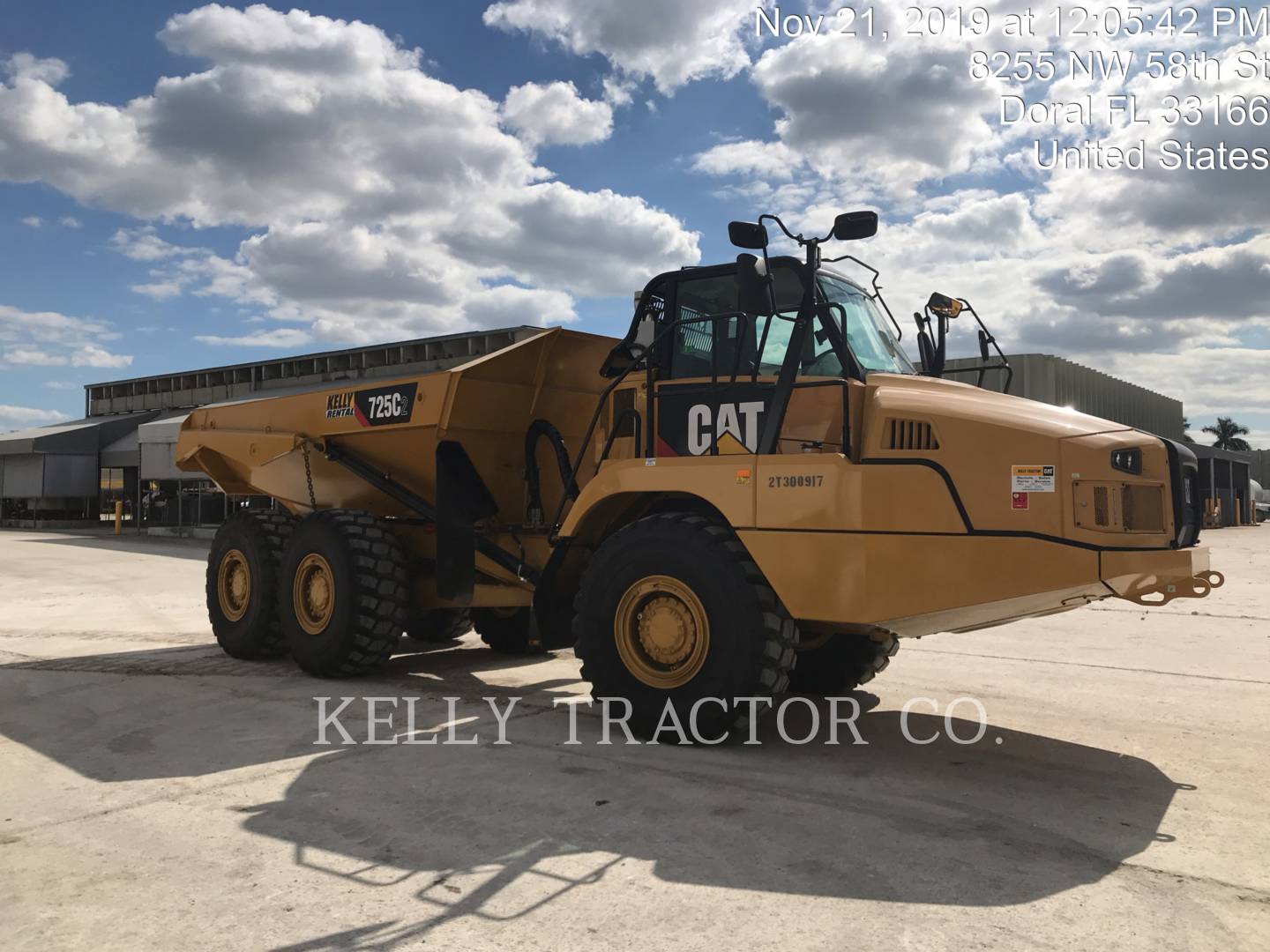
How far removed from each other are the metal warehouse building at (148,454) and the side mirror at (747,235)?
2098 cm

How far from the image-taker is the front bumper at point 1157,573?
460cm

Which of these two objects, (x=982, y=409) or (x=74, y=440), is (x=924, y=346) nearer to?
(x=982, y=409)

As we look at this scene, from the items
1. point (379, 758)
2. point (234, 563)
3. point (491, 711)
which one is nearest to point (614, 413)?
point (491, 711)

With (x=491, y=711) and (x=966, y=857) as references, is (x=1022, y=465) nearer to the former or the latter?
(x=966, y=857)

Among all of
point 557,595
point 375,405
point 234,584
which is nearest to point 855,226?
point 557,595

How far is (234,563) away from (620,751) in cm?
504

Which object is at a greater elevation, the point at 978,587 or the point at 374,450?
the point at 374,450

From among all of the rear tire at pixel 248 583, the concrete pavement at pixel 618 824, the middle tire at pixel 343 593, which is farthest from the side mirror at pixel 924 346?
the rear tire at pixel 248 583

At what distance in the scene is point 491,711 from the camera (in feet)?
21.7

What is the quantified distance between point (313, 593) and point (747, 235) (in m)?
4.57

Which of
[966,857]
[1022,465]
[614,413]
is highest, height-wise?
[614,413]

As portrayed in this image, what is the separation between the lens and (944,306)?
6570 millimetres

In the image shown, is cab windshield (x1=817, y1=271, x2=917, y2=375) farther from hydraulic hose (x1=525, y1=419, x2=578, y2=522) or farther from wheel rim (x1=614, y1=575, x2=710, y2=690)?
hydraulic hose (x1=525, y1=419, x2=578, y2=522)

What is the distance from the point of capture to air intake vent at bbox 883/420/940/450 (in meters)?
4.95
